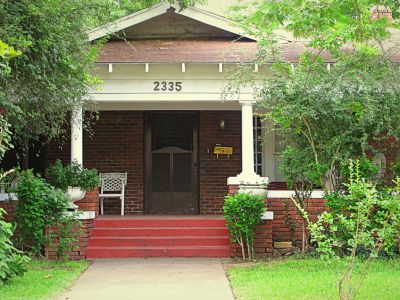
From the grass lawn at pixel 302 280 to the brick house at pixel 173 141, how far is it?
5.43ft

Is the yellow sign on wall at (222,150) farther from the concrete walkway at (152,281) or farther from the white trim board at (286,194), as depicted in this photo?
the concrete walkway at (152,281)

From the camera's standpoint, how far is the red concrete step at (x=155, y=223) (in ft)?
40.3

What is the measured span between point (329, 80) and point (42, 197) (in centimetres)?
487

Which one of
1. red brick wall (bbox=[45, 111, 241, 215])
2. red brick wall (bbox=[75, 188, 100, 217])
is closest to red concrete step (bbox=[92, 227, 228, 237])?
red brick wall (bbox=[75, 188, 100, 217])

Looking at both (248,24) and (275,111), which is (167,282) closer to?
(275,111)

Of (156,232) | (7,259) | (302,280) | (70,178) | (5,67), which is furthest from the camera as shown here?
(156,232)

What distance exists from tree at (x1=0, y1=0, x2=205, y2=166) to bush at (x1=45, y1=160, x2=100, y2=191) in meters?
1.14

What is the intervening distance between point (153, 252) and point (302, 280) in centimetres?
354

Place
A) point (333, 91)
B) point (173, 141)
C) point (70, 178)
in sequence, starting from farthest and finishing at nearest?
1. point (173, 141)
2. point (70, 178)
3. point (333, 91)

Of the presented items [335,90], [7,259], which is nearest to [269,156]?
[335,90]

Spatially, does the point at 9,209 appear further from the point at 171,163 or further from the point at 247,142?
the point at 247,142

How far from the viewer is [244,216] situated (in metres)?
11.1

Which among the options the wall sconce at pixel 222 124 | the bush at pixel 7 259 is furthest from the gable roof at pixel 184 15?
the bush at pixel 7 259

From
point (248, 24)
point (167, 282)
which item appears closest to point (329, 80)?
point (248, 24)
